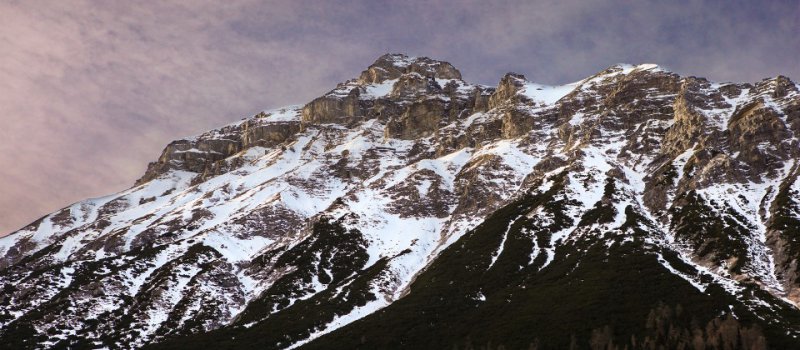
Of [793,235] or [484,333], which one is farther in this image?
[793,235]

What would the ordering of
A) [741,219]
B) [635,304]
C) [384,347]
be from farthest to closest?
[741,219]
[384,347]
[635,304]

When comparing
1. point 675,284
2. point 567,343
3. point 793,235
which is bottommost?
point 567,343

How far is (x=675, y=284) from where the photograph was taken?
157 metres

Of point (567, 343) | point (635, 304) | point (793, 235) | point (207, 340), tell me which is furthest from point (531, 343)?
point (207, 340)

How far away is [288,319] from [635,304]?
92193 mm

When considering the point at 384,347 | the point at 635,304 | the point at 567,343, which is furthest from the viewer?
the point at 384,347

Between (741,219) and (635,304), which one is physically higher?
(741,219)

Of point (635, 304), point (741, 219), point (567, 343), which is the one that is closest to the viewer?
point (567, 343)

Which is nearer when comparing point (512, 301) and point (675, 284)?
point (675, 284)

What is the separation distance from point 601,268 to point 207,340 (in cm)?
10335

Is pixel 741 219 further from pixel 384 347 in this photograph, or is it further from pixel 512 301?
pixel 384 347

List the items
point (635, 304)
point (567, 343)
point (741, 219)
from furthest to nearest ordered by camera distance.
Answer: point (741, 219), point (635, 304), point (567, 343)

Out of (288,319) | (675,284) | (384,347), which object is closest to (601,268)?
(675,284)

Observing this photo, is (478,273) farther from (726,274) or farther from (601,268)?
(726,274)
